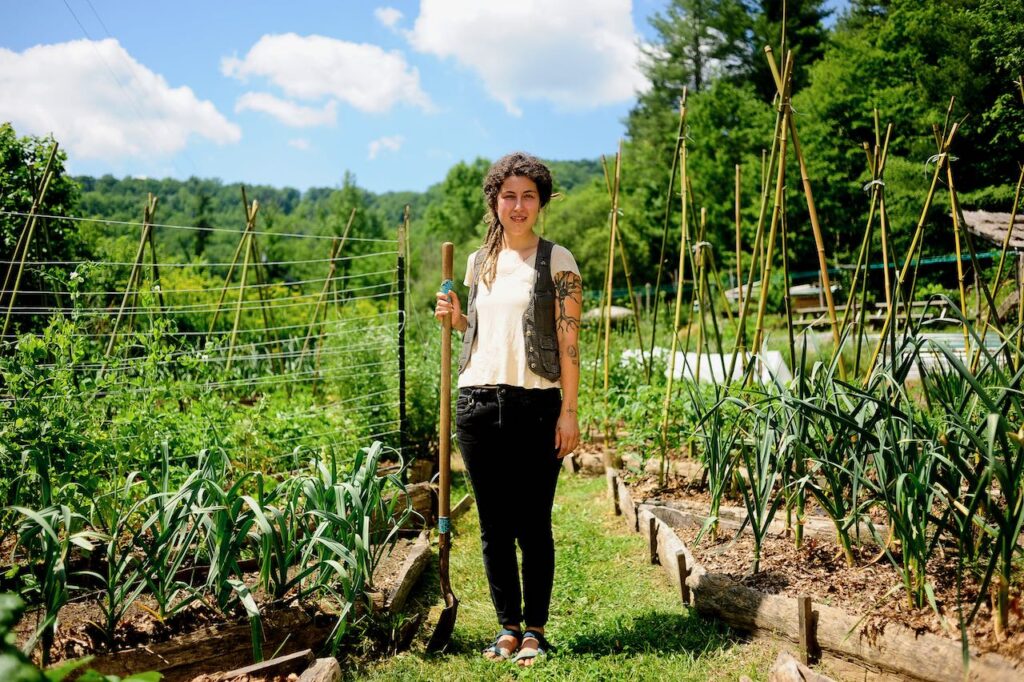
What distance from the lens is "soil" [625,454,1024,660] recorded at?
1.87 metres

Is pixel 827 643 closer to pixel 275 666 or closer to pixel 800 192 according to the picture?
pixel 275 666

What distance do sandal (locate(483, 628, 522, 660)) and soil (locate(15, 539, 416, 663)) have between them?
2.10 ft

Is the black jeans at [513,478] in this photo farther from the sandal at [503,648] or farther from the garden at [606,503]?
the garden at [606,503]

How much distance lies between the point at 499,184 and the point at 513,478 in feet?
3.26

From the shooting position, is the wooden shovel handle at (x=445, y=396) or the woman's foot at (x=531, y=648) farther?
the wooden shovel handle at (x=445, y=396)

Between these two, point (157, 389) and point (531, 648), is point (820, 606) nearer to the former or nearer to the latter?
point (531, 648)

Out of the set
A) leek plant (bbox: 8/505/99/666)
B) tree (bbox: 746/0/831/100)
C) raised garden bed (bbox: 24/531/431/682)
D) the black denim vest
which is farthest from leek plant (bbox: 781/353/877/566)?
tree (bbox: 746/0/831/100)

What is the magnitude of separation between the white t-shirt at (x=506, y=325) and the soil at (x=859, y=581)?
87 cm

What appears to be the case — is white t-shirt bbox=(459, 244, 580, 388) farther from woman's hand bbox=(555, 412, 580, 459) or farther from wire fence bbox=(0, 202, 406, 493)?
wire fence bbox=(0, 202, 406, 493)

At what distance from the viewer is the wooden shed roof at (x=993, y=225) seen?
4.29 m

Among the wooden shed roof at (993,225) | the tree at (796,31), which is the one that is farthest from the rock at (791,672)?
the tree at (796,31)

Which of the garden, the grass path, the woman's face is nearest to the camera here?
the garden

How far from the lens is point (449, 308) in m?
2.52

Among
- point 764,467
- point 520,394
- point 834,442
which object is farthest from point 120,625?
point 834,442
